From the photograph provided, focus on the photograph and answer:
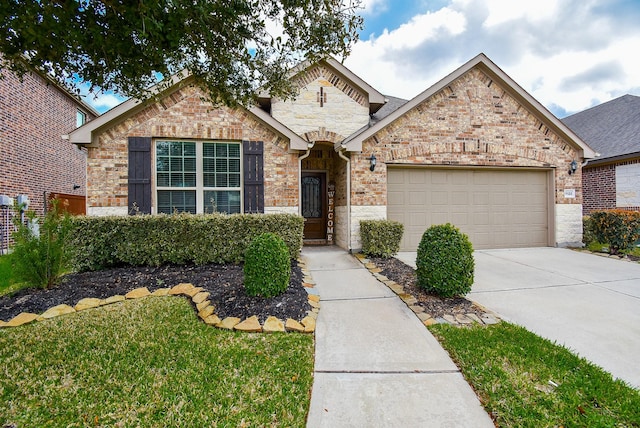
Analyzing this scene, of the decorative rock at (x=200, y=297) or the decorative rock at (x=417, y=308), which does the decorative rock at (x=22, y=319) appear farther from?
the decorative rock at (x=417, y=308)

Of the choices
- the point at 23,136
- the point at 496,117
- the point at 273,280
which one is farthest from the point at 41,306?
the point at 496,117

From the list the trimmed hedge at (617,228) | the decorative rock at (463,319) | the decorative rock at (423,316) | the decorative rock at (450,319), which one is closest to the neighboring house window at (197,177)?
the decorative rock at (423,316)

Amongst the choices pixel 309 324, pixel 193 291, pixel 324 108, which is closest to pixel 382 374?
pixel 309 324

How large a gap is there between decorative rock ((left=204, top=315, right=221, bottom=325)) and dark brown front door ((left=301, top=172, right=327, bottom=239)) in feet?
19.4

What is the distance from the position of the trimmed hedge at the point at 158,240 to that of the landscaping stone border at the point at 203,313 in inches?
46.0

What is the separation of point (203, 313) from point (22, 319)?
2.35 metres

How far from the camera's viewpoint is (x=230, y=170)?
7.27 meters

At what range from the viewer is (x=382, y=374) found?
8.54 ft

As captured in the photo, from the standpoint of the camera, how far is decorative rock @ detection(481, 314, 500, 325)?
11.6 ft

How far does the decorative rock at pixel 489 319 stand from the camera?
3.55 m

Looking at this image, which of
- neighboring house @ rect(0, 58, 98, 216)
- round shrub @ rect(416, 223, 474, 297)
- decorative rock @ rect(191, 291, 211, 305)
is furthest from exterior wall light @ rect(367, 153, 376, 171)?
neighboring house @ rect(0, 58, 98, 216)

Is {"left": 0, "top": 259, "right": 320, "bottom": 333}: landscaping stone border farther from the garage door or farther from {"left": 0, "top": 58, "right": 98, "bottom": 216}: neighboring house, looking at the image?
{"left": 0, "top": 58, "right": 98, "bottom": 216}: neighboring house

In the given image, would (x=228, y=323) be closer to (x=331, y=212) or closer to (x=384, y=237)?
(x=384, y=237)

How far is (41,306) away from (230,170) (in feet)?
14.2
